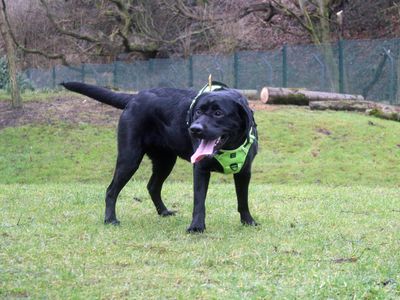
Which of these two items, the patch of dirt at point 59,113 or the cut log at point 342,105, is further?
the cut log at point 342,105

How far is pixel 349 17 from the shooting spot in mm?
35938

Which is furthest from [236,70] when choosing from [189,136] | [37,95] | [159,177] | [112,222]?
[189,136]

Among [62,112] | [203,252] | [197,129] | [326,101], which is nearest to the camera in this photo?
[203,252]

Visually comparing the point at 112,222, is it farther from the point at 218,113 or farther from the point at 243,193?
the point at 218,113

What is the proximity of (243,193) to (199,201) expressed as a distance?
1.97ft

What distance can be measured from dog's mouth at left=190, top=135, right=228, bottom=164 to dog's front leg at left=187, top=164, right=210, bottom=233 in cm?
29

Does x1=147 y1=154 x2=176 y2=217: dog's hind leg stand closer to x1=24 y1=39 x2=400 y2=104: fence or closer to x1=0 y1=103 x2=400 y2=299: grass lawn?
x1=0 y1=103 x2=400 y2=299: grass lawn

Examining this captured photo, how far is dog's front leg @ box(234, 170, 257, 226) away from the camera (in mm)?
7195

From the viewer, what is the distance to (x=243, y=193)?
23.9 ft

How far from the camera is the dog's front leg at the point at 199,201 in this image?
22.5 feet

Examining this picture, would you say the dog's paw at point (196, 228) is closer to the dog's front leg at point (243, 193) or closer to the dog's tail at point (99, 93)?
the dog's front leg at point (243, 193)

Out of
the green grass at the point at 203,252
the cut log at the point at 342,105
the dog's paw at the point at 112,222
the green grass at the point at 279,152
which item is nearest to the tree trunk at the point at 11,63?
the green grass at the point at 279,152

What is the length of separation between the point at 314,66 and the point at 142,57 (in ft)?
42.4

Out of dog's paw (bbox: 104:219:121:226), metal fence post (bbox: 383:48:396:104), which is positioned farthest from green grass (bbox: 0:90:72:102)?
dog's paw (bbox: 104:219:121:226)
